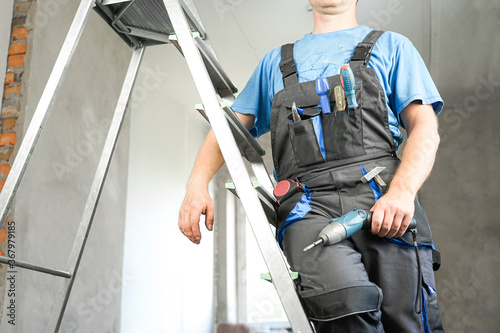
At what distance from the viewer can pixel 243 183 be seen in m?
1.03

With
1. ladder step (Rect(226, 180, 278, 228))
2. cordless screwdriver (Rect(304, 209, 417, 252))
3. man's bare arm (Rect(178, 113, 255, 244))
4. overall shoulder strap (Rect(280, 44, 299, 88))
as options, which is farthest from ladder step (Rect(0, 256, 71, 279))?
overall shoulder strap (Rect(280, 44, 299, 88))

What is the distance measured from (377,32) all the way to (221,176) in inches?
238

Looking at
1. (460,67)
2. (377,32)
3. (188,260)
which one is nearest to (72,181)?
(377,32)

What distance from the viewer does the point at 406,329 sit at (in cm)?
109

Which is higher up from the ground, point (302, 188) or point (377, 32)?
point (377, 32)

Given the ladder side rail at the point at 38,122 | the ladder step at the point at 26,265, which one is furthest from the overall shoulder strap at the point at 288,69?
the ladder step at the point at 26,265

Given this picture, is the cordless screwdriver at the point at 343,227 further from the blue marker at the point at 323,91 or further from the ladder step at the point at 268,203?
the blue marker at the point at 323,91

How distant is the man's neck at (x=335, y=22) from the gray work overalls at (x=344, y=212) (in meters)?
0.13

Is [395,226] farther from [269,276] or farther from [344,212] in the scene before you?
[269,276]

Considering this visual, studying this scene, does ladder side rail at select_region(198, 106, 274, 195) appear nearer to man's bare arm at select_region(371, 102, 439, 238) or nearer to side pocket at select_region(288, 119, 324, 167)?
side pocket at select_region(288, 119, 324, 167)

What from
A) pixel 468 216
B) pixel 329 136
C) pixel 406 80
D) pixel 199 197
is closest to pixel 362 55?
pixel 406 80

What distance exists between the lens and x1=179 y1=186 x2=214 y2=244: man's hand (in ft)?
3.71

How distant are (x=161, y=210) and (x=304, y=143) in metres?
4.29

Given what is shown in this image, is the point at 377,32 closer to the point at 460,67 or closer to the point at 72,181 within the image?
the point at 72,181
